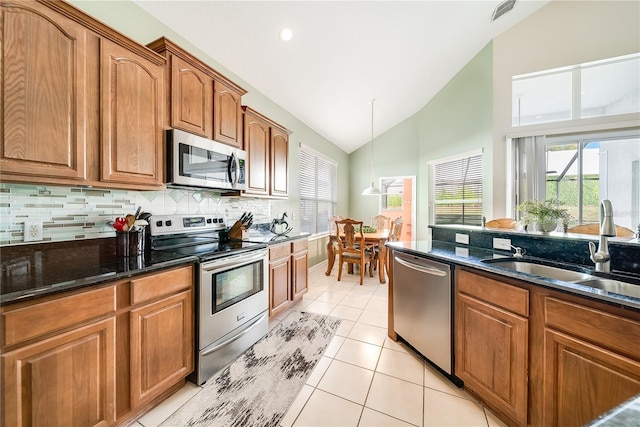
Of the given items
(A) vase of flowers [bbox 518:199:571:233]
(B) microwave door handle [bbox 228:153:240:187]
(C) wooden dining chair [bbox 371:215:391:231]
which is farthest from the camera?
(C) wooden dining chair [bbox 371:215:391:231]

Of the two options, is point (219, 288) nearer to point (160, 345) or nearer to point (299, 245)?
point (160, 345)

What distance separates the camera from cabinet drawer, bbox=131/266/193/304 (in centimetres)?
126

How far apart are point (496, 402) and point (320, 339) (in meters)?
1.34

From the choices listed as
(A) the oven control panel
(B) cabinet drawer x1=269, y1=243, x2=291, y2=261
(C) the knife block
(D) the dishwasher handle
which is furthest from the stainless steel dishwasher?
(A) the oven control panel

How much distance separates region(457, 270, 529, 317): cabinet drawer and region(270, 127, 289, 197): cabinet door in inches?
87.9

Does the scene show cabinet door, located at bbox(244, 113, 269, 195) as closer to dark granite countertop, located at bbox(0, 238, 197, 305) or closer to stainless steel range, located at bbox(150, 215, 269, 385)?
stainless steel range, located at bbox(150, 215, 269, 385)

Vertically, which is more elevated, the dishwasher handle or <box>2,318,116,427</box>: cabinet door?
the dishwasher handle

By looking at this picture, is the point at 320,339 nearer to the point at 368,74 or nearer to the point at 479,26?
the point at 368,74

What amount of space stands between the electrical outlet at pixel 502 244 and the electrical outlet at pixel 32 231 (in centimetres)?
313

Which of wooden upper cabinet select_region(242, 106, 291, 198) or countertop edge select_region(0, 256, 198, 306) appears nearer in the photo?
countertop edge select_region(0, 256, 198, 306)

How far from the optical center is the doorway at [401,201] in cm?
538

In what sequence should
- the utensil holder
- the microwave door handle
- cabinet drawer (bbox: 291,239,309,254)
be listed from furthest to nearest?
cabinet drawer (bbox: 291,239,309,254) → the microwave door handle → the utensil holder

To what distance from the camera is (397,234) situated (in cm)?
422

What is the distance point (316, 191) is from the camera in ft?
16.0
